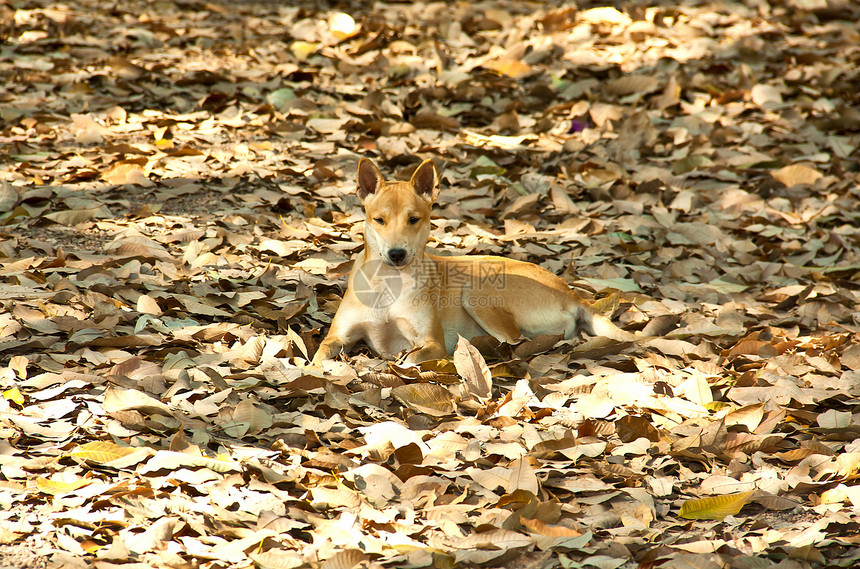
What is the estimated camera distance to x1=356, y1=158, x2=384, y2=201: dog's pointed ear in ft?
17.2

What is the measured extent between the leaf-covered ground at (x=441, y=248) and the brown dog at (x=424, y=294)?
272mm

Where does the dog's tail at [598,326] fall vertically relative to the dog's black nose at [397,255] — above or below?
below

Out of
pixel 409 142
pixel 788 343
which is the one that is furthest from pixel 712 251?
pixel 409 142

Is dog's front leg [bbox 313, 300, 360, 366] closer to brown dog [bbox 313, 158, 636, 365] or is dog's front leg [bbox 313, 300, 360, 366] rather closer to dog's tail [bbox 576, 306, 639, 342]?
brown dog [bbox 313, 158, 636, 365]

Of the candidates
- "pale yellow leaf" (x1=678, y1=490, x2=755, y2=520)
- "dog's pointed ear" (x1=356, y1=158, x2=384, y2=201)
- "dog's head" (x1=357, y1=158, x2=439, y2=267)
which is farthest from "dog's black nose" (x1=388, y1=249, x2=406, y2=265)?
"pale yellow leaf" (x1=678, y1=490, x2=755, y2=520)

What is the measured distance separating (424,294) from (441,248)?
1361 mm

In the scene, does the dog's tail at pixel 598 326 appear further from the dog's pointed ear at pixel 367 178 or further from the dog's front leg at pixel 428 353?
the dog's pointed ear at pixel 367 178

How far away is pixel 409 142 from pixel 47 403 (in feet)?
15.8

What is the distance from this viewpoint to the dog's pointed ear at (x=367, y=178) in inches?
207

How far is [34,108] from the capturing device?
8055 millimetres

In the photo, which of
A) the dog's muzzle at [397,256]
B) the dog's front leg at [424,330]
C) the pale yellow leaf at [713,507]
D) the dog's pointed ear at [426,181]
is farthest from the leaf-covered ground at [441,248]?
the dog's pointed ear at [426,181]

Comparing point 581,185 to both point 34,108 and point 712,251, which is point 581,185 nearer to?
point 712,251

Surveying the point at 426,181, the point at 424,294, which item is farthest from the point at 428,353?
the point at 426,181

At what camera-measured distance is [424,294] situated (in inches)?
214
